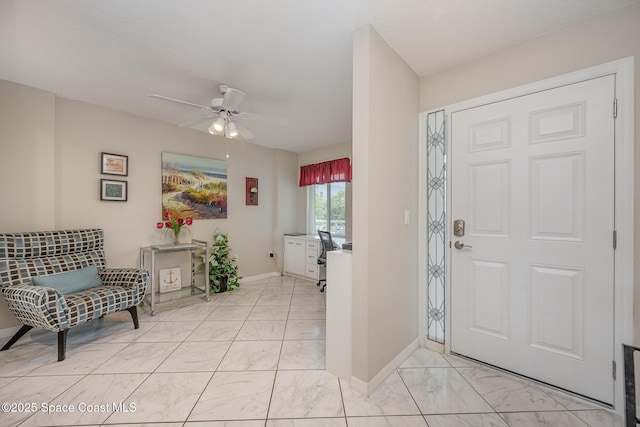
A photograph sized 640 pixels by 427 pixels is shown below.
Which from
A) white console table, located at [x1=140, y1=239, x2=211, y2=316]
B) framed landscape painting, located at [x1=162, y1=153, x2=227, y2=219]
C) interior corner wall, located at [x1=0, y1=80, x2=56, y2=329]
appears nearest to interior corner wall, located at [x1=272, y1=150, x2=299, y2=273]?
framed landscape painting, located at [x1=162, y1=153, x2=227, y2=219]

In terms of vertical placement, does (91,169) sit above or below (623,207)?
above

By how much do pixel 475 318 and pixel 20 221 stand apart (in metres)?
4.32

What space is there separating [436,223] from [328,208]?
2930mm

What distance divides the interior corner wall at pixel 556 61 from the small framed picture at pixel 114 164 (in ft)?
11.8

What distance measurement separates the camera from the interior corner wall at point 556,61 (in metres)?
1.48

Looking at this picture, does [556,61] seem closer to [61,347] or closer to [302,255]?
[302,255]

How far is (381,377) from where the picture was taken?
1.79 meters

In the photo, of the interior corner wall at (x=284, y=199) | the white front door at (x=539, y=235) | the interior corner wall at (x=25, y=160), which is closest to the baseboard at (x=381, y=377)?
the white front door at (x=539, y=235)

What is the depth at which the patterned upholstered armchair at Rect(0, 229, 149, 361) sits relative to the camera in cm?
199

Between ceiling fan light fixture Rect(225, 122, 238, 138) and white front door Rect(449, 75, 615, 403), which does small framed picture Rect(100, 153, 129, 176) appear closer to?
ceiling fan light fixture Rect(225, 122, 238, 138)

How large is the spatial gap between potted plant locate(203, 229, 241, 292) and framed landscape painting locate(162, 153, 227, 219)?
44 centimetres

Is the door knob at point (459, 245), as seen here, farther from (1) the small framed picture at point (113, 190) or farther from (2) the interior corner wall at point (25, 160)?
(2) the interior corner wall at point (25, 160)

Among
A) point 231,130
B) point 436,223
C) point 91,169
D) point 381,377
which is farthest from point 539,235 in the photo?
point 91,169

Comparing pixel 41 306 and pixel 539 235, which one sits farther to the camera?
pixel 41 306
